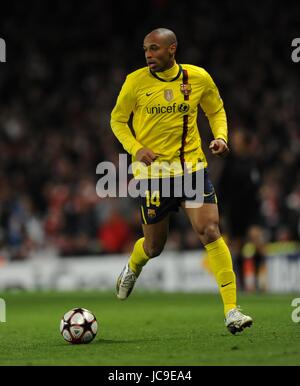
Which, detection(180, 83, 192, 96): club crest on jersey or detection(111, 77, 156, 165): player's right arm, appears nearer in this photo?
detection(111, 77, 156, 165): player's right arm

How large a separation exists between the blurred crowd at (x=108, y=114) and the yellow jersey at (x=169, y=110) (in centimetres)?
555

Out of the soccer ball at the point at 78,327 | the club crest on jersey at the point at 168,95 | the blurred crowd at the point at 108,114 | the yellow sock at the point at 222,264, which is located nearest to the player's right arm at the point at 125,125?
the club crest on jersey at the point at 168,95

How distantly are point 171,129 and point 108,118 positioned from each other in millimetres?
12700

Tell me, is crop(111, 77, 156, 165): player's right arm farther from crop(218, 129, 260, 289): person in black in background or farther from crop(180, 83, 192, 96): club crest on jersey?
crop(218, 129, 260, 289): person in black in background

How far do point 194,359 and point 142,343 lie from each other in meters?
1.28

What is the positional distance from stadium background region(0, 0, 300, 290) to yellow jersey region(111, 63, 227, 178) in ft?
17.9

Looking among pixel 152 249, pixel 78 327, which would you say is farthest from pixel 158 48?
pixel 78 327

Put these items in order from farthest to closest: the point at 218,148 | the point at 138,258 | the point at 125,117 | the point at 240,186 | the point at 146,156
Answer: the point at 240,186
the point at 138,258
the point at 125,117
the point at 146,156
the point at 218,148

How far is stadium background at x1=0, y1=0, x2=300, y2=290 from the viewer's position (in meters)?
16.1

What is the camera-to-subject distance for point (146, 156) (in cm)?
777

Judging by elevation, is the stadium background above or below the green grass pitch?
above

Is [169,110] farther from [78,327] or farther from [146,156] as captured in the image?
[78,327]

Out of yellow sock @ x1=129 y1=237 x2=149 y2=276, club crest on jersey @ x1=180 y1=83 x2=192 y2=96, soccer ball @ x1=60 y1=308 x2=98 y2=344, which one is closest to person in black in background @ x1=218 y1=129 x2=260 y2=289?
yellow sock @ x1=129 y1=237 x2=149 y2=276

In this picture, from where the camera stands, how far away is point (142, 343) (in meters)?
7.48
